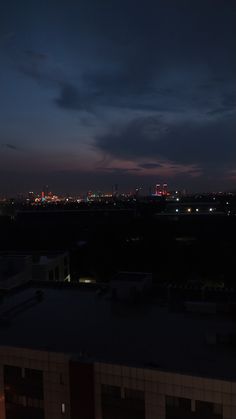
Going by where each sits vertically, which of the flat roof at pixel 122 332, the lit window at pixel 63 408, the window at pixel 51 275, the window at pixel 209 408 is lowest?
the window at pixel 51 275

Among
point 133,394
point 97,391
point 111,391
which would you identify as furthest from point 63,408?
A: point 133,394

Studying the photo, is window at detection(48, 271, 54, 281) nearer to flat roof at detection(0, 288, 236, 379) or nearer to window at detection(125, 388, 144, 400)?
flat roof at detection(0, 288, 236, 379)

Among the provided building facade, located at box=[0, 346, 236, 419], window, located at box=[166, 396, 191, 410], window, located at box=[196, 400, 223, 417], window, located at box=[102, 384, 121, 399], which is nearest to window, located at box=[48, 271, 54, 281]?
building facade, located at box=[0, 346, 236, 419]

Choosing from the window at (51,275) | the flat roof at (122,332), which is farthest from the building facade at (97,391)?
the window at (51,275)

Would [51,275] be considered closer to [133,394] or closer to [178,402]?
[133,394]

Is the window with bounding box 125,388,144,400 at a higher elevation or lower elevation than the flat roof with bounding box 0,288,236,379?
lower

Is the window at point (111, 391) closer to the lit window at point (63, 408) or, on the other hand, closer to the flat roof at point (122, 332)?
the flat roof at point (122, 332)

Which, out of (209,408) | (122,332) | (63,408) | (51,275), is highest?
(122,332)

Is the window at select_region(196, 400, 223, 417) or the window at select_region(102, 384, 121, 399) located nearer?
the window at select_region(196, 400, 223, 417)

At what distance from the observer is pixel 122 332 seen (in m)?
A: 12.8

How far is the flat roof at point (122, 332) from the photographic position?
413 inches

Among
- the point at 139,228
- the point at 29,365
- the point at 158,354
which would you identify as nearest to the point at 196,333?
the point at 158,354

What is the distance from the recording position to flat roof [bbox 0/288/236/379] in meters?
10.5

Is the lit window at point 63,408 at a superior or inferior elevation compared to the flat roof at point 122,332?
inferior
